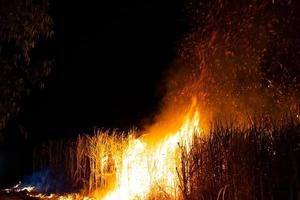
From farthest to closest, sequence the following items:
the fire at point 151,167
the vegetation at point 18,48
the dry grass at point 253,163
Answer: the fire at point 151,167
the vegetation at point 18,48
the dry grass at point 253,163

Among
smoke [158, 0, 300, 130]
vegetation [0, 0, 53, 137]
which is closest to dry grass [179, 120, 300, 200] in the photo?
vegetation [0, 0, 53, 137]

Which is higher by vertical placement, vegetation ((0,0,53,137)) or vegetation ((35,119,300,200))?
vegetation ((0,0,53,137))

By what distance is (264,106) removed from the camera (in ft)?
33.9

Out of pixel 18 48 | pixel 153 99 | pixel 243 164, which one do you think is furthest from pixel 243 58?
pixel 153 99

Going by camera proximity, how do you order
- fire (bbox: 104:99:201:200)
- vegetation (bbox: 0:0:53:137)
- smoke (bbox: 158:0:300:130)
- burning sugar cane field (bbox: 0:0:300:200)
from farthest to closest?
smoke (bbox: 158:0:300:130)
fire (bbox: 104:99:201:200)
vegetation (bbox: 0:0:53:137)
burning sugar cane field (bbox: 0:0:300:200)

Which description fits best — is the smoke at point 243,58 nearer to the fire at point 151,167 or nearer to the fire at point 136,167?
the fire at point 136,167

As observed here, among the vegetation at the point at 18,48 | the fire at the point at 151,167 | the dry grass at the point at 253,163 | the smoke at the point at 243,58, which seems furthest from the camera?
the smoke at the point at 243,58

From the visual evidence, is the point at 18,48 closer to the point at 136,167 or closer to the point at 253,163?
the point at 136,167

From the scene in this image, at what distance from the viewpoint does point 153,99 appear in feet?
50.5

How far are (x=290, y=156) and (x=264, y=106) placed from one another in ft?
15.4

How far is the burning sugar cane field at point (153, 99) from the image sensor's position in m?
6.32

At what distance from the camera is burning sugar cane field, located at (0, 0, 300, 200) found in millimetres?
6316

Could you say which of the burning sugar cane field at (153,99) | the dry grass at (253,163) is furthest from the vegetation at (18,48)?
the dry grass at (253,163)

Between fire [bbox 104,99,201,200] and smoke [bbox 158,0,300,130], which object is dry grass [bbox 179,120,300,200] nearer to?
fire [bbox 104,99,201,200]
